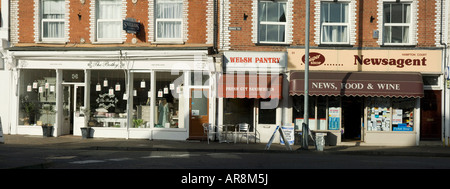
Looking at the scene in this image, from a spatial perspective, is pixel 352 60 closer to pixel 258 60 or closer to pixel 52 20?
pixel 258 60

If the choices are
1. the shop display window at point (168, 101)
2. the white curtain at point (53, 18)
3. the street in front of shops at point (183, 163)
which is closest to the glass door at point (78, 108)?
the white curtain at point (53, 18)

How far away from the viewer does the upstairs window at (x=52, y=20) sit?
65.5 ft

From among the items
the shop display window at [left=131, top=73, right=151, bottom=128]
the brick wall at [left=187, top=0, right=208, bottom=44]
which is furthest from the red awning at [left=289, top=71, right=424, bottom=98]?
the shop display window at [left=131, top=73, right=151, bottom=128]

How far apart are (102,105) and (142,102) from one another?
169 cm

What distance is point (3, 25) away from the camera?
20062 mm

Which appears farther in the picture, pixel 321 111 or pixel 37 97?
pixel 37 97

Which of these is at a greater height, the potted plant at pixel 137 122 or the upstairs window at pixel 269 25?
the upstairs window at pixel 269 25

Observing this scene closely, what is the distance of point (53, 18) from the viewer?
20031mm

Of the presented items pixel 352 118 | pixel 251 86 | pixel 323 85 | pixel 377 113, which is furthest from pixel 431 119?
pixel 251 86

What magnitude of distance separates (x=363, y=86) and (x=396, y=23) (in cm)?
318

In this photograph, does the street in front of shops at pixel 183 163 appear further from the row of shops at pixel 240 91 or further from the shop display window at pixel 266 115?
the shop display window at pixel 266 115

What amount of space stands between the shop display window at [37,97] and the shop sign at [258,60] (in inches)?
299

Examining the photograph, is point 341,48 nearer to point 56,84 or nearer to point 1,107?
point 56,84

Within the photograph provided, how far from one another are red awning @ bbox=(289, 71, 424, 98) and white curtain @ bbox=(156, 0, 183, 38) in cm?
518
